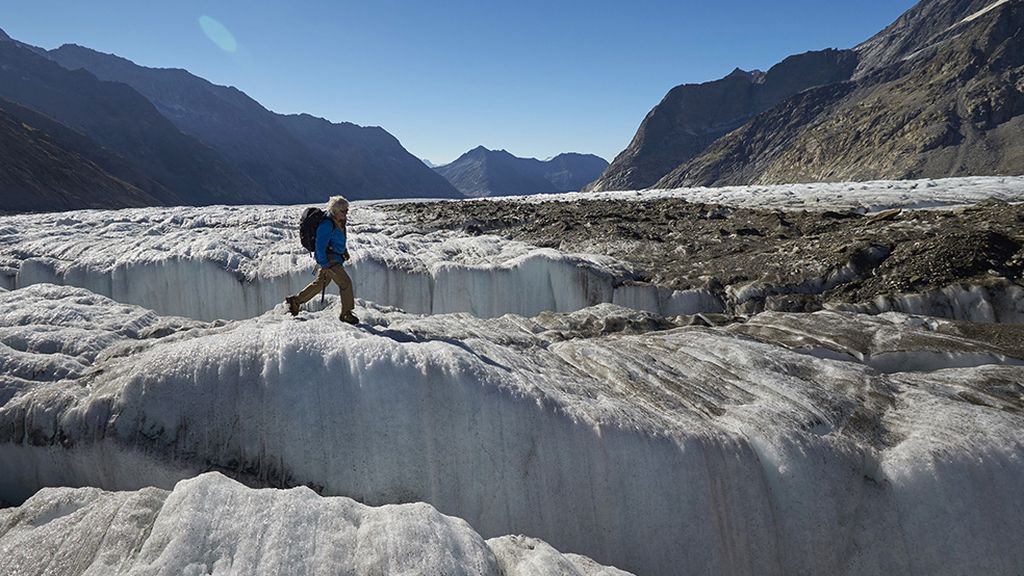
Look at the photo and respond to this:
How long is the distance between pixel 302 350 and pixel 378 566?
106 inches

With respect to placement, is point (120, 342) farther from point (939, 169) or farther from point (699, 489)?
point (939, 169)

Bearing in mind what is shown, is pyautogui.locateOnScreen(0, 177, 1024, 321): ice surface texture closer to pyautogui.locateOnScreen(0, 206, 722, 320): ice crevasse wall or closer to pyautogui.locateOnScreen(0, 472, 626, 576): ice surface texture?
pyautogui.locateOnScreen(0, 206, 722, 320): ice crevasse wall

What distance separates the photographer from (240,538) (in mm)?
3426

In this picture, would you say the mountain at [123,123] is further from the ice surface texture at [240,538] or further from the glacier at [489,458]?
the ice surface texture at [240,538]

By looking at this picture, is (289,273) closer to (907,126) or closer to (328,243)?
(328,243)

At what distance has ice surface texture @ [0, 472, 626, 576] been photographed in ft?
10.7

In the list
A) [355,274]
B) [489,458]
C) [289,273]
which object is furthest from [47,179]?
[489,458]

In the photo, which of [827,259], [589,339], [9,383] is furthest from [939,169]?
[9,383]

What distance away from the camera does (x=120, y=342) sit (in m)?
6.35

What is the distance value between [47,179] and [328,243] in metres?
94.2

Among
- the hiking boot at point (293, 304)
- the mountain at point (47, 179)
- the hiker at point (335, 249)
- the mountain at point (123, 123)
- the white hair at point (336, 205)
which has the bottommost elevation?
the hiking boot at point (293, 304)

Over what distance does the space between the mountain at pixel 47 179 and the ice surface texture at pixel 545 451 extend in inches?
3268

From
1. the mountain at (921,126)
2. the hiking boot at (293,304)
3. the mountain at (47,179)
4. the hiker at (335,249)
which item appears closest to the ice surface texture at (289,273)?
the hiking boot at (293,304)

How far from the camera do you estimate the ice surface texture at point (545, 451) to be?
4.76 m
